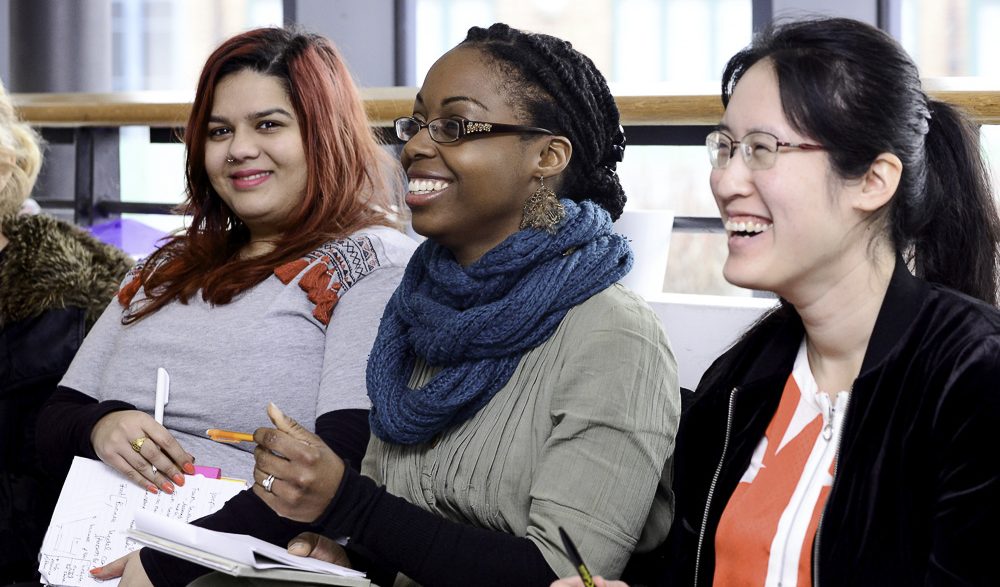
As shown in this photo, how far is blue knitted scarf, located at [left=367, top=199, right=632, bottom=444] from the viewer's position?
61.1 inches

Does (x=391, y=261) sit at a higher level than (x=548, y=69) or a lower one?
lower

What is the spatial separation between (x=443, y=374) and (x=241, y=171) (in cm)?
71

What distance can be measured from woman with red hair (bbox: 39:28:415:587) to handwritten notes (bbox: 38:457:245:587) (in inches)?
1.3

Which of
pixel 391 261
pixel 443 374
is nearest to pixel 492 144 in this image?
pixel 443 374

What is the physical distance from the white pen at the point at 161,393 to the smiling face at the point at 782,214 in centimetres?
107

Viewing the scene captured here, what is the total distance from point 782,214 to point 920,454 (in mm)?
309

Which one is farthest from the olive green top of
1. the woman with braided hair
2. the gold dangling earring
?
the gold dangling earring

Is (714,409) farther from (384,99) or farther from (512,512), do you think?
(384,99)

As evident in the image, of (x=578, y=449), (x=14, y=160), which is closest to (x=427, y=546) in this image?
(x=578, y=449)

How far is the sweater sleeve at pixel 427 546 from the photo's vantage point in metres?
1.42

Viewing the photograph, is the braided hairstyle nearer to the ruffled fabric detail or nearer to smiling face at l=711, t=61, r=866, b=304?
smiling face at l=711, t=61, r=866, b=304

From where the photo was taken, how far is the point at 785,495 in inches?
53.9

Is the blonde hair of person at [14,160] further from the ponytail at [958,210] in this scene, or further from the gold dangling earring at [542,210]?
the ponytail at [958,210]

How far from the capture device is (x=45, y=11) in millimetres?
4527
